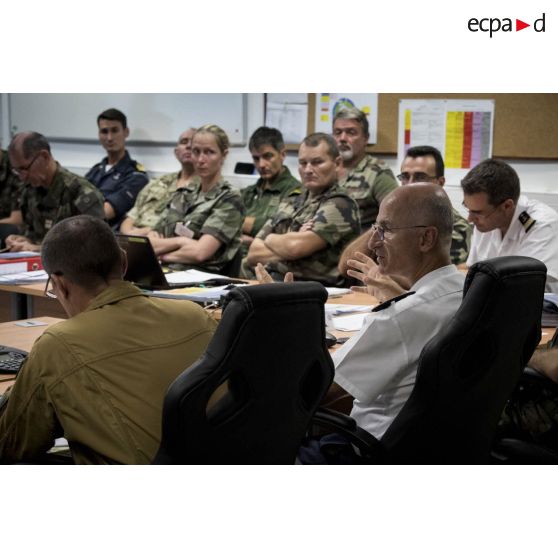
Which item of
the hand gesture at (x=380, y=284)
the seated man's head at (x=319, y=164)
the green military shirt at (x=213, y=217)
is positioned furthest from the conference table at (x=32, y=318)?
the green military shirt at (x=213, y=217)

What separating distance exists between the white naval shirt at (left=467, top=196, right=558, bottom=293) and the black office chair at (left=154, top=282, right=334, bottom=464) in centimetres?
216

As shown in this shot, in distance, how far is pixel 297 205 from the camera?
4.59 meters

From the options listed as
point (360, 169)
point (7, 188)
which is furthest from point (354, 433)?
point (7, 188)

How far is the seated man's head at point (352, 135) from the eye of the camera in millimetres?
5719

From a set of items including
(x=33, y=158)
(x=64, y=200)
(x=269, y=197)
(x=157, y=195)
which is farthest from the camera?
(x=157, y=195)

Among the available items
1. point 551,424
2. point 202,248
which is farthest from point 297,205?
point 551,424

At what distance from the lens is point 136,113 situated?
24.7 feet

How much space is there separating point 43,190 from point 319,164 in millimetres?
1901

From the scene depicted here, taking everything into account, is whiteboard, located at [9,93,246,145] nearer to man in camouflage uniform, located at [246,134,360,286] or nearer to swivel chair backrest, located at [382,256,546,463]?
man in camouflage uniform, located at [246,134,360,286]

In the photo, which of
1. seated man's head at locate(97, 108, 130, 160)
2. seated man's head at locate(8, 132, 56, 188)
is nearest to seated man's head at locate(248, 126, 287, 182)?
seated man's head at locate(8, 132, 56, 188)

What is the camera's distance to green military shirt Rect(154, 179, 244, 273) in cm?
483

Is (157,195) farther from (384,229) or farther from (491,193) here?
(384,229)

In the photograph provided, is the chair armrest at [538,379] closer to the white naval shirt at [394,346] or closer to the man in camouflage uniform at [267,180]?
the white naval shirt at [394,346]

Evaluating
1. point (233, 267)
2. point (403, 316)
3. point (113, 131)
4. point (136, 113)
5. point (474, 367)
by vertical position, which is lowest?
point (233, 267)
